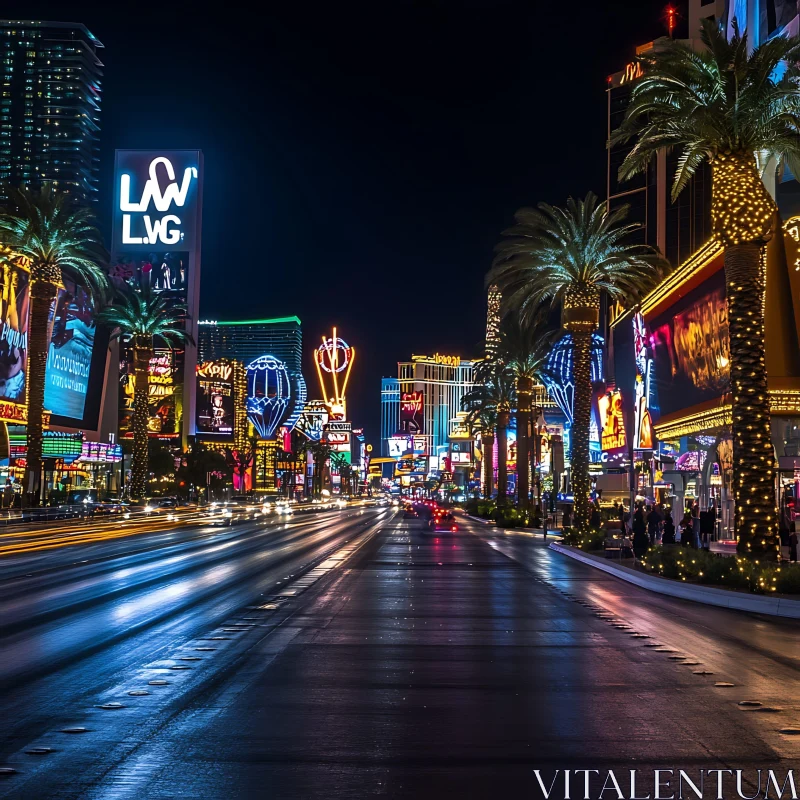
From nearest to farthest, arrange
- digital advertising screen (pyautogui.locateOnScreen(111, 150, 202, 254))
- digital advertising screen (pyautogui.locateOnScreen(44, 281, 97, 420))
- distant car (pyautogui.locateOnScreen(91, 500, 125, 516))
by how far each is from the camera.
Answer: distant car (pyautogui.locateOnScreen(91, 500, 125, 516)) → digital advertising screen (pyautogui.locateOnScreen(44, 281, 97, 420)) → digital advertising screen (pyautogui.locateOnScreen(111, 150, 202, 254))

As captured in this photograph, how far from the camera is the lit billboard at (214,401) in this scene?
595 ft

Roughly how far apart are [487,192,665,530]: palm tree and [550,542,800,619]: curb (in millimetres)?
16012

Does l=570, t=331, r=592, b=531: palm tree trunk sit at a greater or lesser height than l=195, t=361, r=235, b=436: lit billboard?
lesser

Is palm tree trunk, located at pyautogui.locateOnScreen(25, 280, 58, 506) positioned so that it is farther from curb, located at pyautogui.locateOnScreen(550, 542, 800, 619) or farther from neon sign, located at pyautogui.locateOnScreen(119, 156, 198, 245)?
neon sign, located at pyautogui.locateOnScreen(119, 156, 198, 245)

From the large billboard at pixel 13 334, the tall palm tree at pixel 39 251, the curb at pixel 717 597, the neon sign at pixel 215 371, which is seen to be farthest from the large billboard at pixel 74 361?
the curb at pixel 717 597

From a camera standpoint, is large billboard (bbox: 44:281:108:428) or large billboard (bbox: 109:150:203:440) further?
large billboard (bbox: 109:150:203:440)

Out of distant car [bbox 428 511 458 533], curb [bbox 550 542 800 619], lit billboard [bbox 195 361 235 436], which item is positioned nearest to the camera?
curb [bbox 550 542 800 619]

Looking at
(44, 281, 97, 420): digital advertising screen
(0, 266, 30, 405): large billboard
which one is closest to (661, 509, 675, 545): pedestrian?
(0, 266, 30, 405): large billboard

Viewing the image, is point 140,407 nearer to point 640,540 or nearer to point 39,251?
point 39,251

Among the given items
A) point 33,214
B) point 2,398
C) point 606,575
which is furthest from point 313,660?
point 2,398

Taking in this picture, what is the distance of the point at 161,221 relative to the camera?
14662cm

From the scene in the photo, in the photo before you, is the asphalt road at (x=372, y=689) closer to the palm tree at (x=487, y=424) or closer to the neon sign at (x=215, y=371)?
the palm tree at (x=487, y=424)

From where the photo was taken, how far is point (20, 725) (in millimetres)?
9336

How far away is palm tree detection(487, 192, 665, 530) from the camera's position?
146ft
